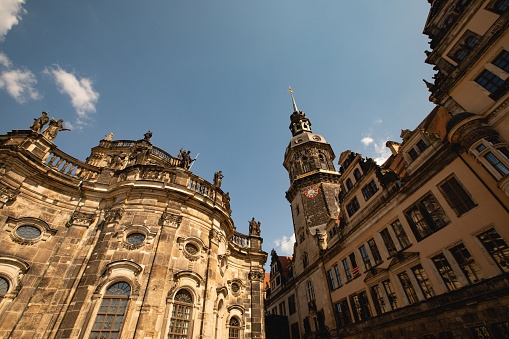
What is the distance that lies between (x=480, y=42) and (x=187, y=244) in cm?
2093

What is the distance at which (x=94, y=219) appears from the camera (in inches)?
569

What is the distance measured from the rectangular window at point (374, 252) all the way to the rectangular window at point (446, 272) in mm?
4222

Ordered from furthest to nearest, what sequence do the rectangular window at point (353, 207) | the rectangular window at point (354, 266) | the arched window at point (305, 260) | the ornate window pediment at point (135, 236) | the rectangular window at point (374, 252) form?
the arched window at point (305, 260)
the rectangular window at point (353, 207)
the rectangular window at point (354, 266)
the rectangular window at point (374, 252)
the ornate window pediment at point (135, 236)

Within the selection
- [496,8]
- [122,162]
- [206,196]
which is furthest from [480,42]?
[122,162]

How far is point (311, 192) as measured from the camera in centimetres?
3303

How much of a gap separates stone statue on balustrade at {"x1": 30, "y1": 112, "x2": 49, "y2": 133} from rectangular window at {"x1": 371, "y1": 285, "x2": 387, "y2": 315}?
24.7 m

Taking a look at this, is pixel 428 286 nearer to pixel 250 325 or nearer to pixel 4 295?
pixel 250 325

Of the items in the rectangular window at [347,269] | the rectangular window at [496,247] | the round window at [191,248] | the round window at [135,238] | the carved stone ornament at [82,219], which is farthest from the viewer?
the rectangular window at [347,269]

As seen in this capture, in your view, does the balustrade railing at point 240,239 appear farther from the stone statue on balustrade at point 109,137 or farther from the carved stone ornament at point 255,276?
the stone statue on balustrade at point 109,137

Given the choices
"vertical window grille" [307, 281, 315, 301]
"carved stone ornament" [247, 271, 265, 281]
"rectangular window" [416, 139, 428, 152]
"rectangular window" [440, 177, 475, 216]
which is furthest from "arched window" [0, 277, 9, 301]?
"vertical window grille" [307, 281, 315, 301]

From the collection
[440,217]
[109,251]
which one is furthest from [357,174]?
[109,251]

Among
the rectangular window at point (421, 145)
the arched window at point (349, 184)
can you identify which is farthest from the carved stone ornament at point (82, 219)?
the rectangular window at point (421, 145)

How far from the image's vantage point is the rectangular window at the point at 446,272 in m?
12.2

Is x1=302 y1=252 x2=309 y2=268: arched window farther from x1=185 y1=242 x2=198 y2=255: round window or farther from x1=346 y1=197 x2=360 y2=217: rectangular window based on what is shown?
x1=185 y1=242 x2=198 y2=255: round window
